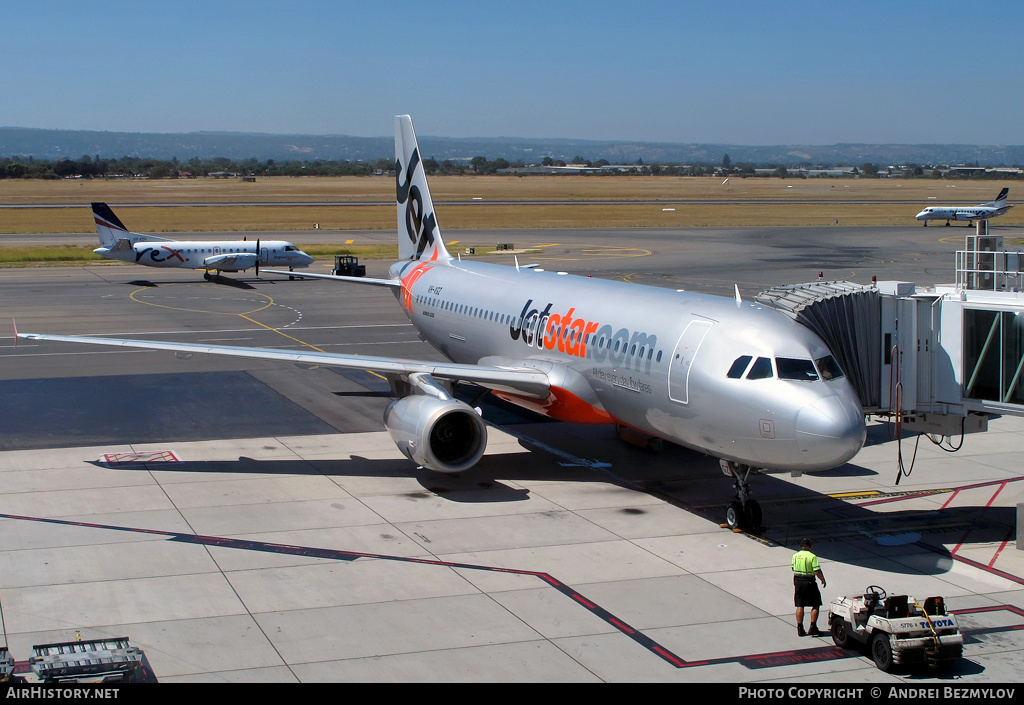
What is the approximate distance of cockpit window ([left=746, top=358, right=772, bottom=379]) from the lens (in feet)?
61.8

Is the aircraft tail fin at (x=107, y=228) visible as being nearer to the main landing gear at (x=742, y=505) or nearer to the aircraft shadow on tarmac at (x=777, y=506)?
the aircraft shadow on tarmac at (x=777, y=506)

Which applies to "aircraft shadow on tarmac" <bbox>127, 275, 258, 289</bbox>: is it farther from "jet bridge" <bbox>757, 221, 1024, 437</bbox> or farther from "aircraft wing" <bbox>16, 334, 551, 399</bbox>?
"jet bridge" <bbox>757, 221, 1024, 437</bbox>

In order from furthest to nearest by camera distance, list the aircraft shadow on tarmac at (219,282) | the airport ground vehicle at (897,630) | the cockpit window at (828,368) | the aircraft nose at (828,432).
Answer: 1. the aircraft shadow on tarmac at (219,282)
2. the cockpit window at (828,368)
3. the aircraft nose at (828,432)
4. the airport ground vehicle at (897,630)

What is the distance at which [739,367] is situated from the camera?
1922 cm

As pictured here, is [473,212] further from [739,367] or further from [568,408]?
[739,367]

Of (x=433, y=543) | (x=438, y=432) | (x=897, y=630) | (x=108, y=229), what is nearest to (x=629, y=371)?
(x=438, y=432)

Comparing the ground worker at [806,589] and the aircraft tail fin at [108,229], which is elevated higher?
the aircraft tail fin at [108,229]

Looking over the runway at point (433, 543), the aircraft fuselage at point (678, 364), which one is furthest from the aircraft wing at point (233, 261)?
the aircraft fuselage at point (678, 364)

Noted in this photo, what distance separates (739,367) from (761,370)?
449 mm

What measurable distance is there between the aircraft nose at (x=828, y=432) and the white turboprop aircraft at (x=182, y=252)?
5437 centimetres

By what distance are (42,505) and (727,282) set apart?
2016 inches

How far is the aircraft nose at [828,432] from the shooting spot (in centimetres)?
1767

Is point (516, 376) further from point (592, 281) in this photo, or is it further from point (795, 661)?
point (795, 661)
